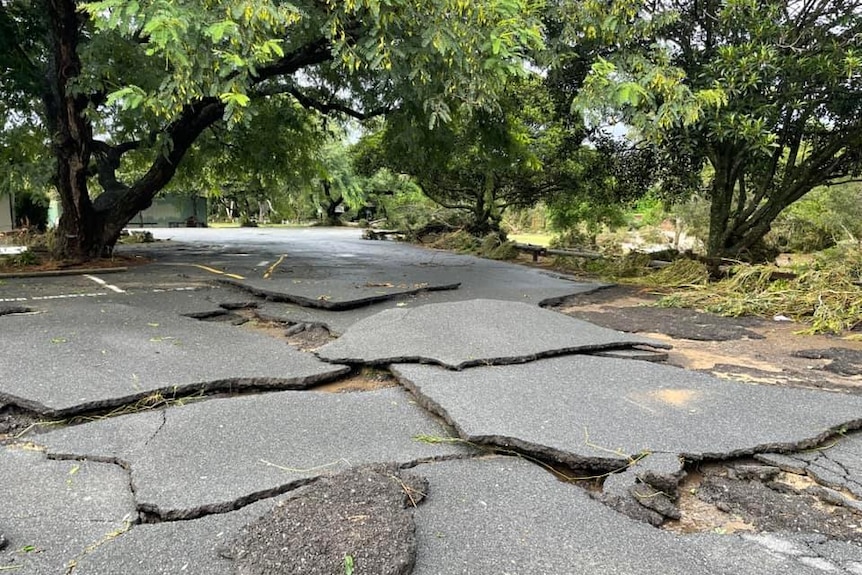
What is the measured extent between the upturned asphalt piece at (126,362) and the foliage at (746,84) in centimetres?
445

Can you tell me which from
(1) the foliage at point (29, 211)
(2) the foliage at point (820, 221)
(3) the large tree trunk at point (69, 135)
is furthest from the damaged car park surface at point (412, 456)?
(1) the foliage at point (29, 211)

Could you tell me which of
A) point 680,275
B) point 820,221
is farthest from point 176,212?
point 820,221

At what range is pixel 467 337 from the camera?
4.50m

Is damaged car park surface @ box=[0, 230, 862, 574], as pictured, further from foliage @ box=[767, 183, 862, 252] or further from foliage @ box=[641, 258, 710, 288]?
foliage @ box=[767, 183, 862, 252]

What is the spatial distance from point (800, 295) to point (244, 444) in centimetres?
661

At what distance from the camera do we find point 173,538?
6.53ft

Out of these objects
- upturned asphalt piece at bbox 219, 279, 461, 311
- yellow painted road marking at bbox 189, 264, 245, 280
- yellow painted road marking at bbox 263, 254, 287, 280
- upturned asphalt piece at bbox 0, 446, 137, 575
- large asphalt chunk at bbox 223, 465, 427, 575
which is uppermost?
yellow painted road marking at bbox 263, 254, 287, 280

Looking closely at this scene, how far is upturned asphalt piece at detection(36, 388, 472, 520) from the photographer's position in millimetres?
2311

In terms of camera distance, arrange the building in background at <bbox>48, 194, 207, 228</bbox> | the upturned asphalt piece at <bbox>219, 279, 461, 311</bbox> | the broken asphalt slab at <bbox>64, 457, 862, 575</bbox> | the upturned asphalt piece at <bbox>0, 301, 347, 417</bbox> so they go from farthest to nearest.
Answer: the building in background at <bbox>48, 194, 207, 228</bbox>, the upturned asphalt piece at <bbox>219, 279, 461, 311</bbox>, the upturned asphalt piece at <bbox>0, 301, 347, 417</bbox>, the broken asphalt slab at <bbox>64, 457, 862, 575</bbox>

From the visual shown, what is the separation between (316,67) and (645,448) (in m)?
10.8

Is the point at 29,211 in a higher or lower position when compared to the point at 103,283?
higher

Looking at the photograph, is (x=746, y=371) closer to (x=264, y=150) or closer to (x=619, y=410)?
(x=619, y=410)

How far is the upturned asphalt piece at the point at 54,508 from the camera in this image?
74.8 inches

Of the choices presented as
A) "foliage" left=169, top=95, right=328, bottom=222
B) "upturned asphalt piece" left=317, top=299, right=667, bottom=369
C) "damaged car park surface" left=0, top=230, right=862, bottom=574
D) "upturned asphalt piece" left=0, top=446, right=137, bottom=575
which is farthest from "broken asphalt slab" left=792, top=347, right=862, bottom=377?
"foliage" left=169, top=95, right=328, bottom=222
